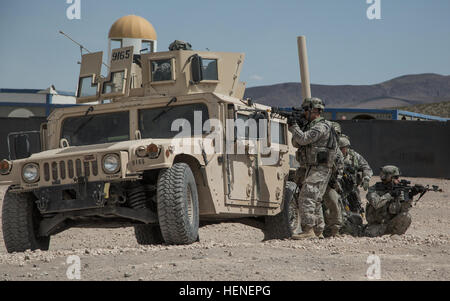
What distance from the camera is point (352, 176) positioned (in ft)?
34.5

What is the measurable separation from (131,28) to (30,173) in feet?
63.7

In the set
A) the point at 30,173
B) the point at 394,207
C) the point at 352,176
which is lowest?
the point at 394,207

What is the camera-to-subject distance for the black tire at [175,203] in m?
7.02

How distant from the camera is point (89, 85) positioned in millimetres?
8914

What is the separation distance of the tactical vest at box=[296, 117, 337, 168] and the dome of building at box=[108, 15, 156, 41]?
60.7ft

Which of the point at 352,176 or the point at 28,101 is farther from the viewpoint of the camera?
the point at 28,101

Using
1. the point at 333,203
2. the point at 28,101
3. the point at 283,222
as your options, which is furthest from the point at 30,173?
the point at 28,101

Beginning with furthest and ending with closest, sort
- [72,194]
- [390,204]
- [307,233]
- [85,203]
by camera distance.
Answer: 1. [390,204]
2. [307,233]
3. [72,194]
4. [85,203]

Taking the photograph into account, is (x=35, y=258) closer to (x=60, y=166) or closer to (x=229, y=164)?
(x=60, y=166)

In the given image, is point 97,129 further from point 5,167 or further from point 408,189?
point 408,189

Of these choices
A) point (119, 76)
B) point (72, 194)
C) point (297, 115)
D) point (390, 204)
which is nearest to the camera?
point (72, 194)

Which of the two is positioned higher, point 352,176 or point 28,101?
point 28,101

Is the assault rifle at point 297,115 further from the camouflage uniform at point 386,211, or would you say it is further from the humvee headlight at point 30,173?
the humvee headlight at point 30,173

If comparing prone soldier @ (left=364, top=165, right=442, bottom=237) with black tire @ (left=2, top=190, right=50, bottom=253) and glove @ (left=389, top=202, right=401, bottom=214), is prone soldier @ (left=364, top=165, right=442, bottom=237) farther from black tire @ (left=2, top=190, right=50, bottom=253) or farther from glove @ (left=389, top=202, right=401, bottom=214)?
black tire @ (left=2, top=190, right=50, bottom=253)
